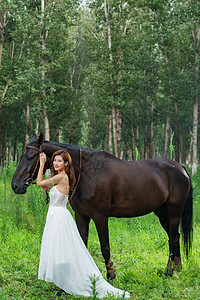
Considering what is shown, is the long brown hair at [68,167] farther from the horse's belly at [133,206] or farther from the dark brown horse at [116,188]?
the horse's belly at [133,206]

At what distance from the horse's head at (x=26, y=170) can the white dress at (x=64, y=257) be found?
432mm

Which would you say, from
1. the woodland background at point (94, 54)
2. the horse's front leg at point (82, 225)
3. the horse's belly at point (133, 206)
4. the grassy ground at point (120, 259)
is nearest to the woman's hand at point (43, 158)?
the horse's front leg at point (82, 225)

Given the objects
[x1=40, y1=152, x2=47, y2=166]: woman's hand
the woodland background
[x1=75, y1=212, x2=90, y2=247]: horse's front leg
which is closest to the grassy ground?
[x1=75, y1=212, x2=90, y2=247]: horse's front leg

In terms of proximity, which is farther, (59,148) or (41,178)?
(59,148)

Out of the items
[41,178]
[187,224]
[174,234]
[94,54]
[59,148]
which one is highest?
[94,54]

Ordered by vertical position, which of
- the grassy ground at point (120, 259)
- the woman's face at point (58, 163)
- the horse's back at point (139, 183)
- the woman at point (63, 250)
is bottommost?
the grassy ground at point (120, 259)

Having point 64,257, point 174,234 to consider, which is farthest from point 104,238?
point 174,234

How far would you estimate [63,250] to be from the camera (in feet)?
14.2

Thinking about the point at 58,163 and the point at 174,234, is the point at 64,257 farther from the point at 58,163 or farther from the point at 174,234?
the point at 174,234

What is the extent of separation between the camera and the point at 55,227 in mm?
4348

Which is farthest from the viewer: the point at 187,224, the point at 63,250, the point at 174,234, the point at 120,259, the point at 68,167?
the point at 120,259

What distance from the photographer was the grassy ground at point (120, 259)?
485cm

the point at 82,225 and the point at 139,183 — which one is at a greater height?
the point at 139,183

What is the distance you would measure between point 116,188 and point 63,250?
3.95 ft
